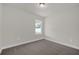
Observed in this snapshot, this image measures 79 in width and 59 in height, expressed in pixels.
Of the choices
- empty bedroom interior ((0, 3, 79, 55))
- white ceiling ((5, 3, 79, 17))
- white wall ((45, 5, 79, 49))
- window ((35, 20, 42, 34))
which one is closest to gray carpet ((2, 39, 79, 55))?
empty bedroom interior ((0, 3, 79, 55))

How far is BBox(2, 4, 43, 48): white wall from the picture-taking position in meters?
2.28

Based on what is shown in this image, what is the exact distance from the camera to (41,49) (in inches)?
91.4

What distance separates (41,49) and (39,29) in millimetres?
569

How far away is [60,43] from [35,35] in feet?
2.47

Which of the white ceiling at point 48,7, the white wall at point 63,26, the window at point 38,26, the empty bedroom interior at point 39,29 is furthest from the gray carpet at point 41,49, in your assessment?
the white ceiling at point 48,7

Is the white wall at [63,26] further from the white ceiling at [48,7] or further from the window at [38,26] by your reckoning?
the window at [38,26]

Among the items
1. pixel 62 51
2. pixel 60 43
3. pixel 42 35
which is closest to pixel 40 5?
pixel 42 35

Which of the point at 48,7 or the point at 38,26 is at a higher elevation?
the point at 48,7

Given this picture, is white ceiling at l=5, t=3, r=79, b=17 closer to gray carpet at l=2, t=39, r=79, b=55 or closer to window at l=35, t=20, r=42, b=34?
window at l=35, t=20, r=42, b=34

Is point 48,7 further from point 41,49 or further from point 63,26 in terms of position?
point 41,49

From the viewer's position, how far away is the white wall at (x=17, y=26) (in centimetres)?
228

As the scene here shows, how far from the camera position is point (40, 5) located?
2.18 metres

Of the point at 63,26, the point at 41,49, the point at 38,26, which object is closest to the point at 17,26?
the point at 38,26
